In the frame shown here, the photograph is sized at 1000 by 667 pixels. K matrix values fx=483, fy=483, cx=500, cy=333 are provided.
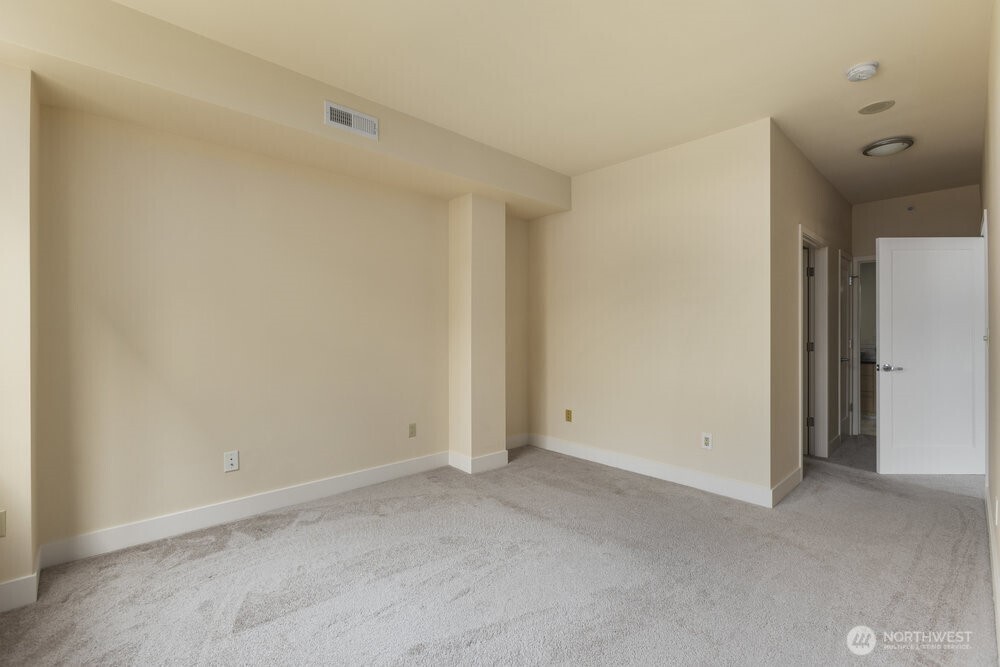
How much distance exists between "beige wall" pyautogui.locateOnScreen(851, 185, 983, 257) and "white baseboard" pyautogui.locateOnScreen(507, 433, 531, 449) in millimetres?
4347

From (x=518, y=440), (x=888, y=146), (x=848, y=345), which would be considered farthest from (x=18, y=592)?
(x=848, y=345)

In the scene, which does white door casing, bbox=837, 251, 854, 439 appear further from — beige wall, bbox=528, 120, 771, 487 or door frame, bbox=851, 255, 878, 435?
beige wall, bbox=528, 120, 771, 487

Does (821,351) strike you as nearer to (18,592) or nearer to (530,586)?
(530,586)

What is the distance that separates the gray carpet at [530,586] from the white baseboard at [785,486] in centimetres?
7

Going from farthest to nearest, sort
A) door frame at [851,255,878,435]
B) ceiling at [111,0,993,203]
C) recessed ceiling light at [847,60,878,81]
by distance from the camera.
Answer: door frame at [851,255,878,435] → recessed ceiling light at [847,60,878,81] → ceiling at [111,0,993,203]

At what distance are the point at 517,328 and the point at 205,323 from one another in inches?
111

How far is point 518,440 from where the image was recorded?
4.94 meters

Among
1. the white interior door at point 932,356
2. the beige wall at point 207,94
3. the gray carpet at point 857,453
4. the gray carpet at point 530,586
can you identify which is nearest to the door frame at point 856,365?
the gray carpet at point 857,453

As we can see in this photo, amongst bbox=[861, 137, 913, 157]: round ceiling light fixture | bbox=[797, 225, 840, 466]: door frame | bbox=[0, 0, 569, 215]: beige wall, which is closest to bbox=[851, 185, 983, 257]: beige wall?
bbox=[797, 225, 840, 466]: door frame

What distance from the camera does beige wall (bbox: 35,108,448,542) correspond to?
97.7 inches

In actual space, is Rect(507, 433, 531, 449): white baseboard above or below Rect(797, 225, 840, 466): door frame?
below

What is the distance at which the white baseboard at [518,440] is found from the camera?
4.86m

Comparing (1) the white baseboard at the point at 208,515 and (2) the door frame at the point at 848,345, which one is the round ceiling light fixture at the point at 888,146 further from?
(1) the white baseboard at the point at 208,515

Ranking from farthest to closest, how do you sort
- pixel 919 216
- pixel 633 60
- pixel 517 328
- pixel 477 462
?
1. pixel 919 216
2. pixel 517 328
3. pixel 477 462
4. pixel 633 60
